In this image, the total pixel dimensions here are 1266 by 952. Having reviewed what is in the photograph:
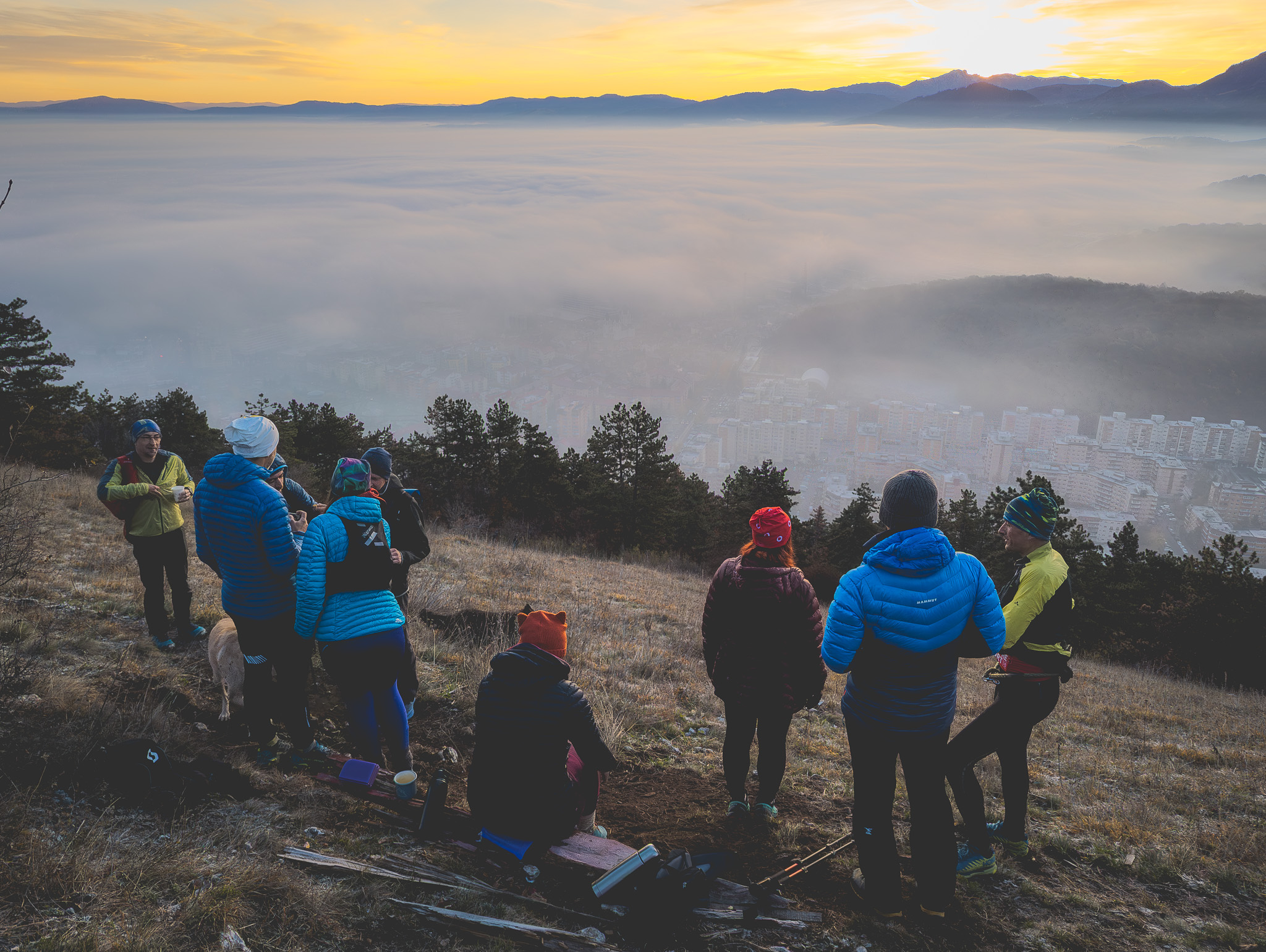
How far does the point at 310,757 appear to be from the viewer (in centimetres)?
383

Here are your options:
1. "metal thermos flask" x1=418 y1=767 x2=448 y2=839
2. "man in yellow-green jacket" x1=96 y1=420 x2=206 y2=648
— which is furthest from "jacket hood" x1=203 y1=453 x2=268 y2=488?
"metal thermos flask" x1=418 y1=767 x2=448 y2=839

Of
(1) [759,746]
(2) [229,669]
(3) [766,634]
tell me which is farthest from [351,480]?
(1) [759,746]

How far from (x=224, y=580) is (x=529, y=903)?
7.64 ft

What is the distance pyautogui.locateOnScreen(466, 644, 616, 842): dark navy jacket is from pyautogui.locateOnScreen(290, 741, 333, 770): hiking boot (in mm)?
1364

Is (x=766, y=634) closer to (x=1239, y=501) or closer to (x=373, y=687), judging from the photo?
(x=373, y=687)

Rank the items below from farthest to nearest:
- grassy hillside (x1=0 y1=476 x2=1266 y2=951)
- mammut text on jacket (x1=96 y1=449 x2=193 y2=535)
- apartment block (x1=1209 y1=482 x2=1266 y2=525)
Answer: apartment block (x1=1209 y1=482 x2=1266 y2=525), mammut text on jacket (x1=96 y1=449 x2=193 y2=535), grassy hillside (x1=0 y1=476 x2=1266 y2=951)

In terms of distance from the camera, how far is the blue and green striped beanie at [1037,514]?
320cm

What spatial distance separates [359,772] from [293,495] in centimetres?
177

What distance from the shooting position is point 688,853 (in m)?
2.99

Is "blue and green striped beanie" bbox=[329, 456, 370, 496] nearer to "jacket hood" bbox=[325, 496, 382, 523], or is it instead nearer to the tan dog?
"jacket hood" bbox=[325, 496, 382, 523]

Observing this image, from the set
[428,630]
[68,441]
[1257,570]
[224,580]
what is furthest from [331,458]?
[1257,570]

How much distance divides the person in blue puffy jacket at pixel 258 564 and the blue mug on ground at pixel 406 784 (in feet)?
2.25

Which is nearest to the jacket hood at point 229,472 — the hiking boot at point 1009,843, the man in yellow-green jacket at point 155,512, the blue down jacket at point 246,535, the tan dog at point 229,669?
the blue down jacket at point 246,535

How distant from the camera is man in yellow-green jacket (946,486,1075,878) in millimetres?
3197
